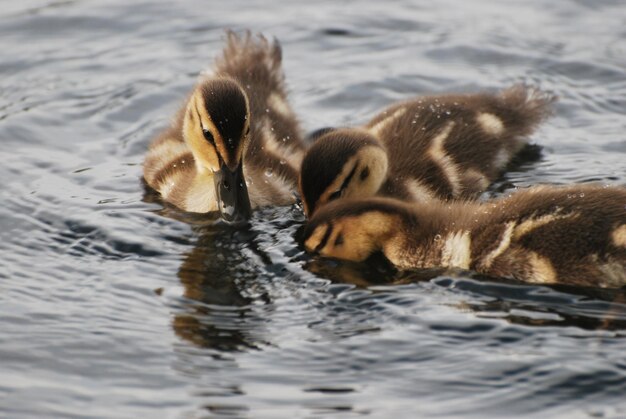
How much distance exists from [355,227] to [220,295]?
1.93 ft

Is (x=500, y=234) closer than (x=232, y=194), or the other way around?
(x=500, y=234)

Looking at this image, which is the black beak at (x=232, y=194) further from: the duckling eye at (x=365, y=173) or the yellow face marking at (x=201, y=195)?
the duckling eye at (x=365, y=173)

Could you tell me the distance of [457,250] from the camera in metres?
4.77

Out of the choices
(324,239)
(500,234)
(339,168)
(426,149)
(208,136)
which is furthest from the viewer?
(426,149)

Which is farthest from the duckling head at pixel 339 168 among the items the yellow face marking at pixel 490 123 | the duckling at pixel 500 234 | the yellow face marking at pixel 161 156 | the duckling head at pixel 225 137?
the yellow face marking at pixel 161 156

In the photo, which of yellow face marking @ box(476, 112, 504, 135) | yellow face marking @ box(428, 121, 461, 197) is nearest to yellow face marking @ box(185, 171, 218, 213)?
yellow face marking @ box(428, 121, 461, 197)

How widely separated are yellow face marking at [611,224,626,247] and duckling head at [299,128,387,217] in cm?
111

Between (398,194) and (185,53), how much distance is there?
3.08 metres

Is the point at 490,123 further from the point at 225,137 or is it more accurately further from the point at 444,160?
the point at 225,137

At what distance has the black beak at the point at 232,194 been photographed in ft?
17.9

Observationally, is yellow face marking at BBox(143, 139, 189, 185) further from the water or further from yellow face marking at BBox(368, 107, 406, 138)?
yellow face marking at BBox(368, 107, 406, 138)

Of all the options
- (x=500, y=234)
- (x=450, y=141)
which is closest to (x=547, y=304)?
(x=500, y=234)

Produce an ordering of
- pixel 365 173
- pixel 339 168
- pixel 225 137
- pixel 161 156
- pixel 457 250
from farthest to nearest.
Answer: pixel 161 156, pixel 225 137, pixel 365 173, pixel 339 168, pixel 457 250

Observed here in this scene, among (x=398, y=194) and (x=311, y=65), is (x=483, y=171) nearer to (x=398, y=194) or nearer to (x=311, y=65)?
(x=398, y=194)
